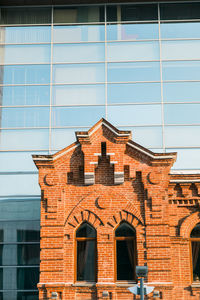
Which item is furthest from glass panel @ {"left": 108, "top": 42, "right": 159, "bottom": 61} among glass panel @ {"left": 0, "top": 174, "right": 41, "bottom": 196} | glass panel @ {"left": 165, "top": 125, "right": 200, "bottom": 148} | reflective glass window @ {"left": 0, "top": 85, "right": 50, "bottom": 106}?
glass panel @ {"left": 0, "top": 174, "right": 41, "bottom": 196}

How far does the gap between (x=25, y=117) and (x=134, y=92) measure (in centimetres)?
573

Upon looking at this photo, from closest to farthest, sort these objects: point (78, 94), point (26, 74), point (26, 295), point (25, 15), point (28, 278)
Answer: point (26, 295) < point (28, 278) < point (78, 94) < point (26, 74) < point (25, 15)

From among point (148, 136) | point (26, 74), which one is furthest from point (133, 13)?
point (148, 136)

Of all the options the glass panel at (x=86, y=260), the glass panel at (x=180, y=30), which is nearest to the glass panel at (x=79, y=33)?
the glass panel at (x=180, y=30)

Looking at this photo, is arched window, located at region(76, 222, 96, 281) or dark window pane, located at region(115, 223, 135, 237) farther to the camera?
dark window pane, located at region(115, 223, 135, 237)

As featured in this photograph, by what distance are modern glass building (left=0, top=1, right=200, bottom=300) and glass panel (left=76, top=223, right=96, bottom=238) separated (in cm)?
682

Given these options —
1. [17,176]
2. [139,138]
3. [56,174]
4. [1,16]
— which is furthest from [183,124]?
[1,16]

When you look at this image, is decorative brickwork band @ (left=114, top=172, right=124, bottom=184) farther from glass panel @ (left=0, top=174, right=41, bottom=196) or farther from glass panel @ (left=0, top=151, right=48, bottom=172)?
glass panel @ (left=0, top=151, right=48, bottom=172)

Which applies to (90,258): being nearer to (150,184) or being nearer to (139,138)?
(150,184)

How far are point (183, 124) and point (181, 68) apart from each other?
3186 mm

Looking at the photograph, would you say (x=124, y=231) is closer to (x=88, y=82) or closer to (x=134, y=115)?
(x=134, y=115)

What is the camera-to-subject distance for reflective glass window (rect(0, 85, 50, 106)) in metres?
23.0

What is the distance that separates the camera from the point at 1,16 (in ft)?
80.8

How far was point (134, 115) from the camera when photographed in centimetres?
2248
